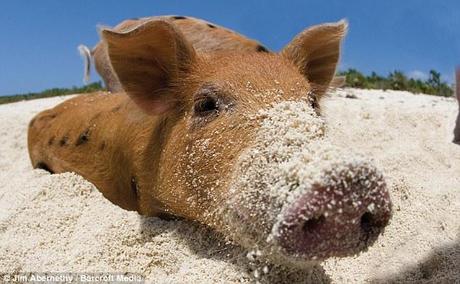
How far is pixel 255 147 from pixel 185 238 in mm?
948

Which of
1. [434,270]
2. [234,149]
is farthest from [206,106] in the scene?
[434,270]

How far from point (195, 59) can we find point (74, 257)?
1.38 metres

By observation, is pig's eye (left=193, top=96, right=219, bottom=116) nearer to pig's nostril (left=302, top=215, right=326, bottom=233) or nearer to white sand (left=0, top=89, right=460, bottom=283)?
white sand (left=0, top=89, right=460, bottom=283)

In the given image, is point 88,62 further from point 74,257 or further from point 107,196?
point 74,257

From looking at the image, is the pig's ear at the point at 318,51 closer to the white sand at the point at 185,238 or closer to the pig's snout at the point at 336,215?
the white sand at the point at 185,238

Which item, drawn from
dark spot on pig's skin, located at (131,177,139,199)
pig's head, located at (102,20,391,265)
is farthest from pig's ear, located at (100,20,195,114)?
dark spot on pig's skin, located at (131,177,139,199)

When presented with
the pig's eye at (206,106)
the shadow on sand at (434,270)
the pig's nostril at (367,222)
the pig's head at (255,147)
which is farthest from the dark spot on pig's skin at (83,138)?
the pig's nostril at (367,222)

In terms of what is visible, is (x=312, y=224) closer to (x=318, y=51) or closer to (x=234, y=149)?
(x=234, y=149)

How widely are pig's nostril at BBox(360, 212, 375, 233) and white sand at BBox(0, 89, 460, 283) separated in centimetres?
21

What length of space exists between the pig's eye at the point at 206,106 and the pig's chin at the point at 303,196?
0.56 metres

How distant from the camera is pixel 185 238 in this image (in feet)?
11.7

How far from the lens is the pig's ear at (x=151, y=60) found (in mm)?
3760

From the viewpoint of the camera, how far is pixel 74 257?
3.49m

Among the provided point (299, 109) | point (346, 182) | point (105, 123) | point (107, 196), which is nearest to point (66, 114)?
point (105, 123)
